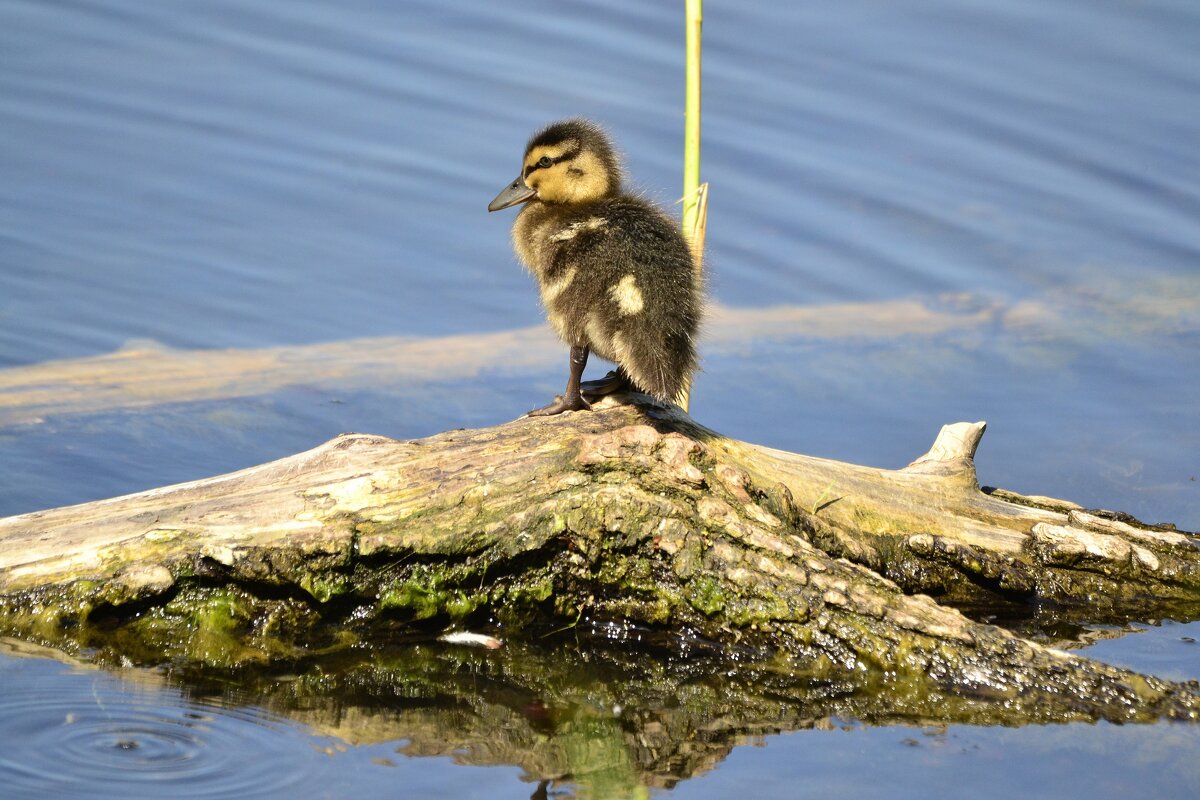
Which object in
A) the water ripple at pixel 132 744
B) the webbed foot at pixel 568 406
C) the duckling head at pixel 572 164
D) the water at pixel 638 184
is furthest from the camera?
the water at pixel 638 184

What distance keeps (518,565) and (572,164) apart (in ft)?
5.74

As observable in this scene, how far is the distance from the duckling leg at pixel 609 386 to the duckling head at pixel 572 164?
67 cm

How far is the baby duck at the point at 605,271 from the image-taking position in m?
4.53

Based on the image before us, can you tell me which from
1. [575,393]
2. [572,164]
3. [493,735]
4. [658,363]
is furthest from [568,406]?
[493,735]

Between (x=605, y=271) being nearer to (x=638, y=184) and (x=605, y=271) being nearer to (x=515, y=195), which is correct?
(x=515, y=195)

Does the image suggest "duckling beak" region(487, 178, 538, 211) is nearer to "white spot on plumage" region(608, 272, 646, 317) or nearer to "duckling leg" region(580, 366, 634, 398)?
"duckling leg" region(580, 366, 634, 398)

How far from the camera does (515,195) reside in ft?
17.9

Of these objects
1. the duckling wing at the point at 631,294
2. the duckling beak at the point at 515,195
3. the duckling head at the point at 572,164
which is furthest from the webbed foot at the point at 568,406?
the duckling beak at the point at 515,195

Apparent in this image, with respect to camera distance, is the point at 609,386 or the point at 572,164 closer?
the point at 609,386

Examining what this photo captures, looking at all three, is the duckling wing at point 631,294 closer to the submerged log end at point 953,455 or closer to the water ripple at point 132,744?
the submerged log end at point 953,455

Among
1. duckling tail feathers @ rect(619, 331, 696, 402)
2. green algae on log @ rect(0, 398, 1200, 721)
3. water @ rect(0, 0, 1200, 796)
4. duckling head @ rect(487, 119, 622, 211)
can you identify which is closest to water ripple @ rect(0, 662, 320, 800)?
green algae on log @ rect(0, 398, 1200, 721)

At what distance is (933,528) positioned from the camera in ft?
15.3

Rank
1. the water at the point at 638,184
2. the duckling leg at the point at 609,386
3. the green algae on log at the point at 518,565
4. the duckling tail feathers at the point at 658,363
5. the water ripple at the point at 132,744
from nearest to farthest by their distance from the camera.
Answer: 1. the water ripple at the point at 132,744
2. the green algae on log at the point at 518,565
3. the duckling tail feathers at the point at 658,363
4. the duckling leg at the point at 609,386
5. the water at the point at 638,184

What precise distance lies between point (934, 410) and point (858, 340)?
0.75 m
